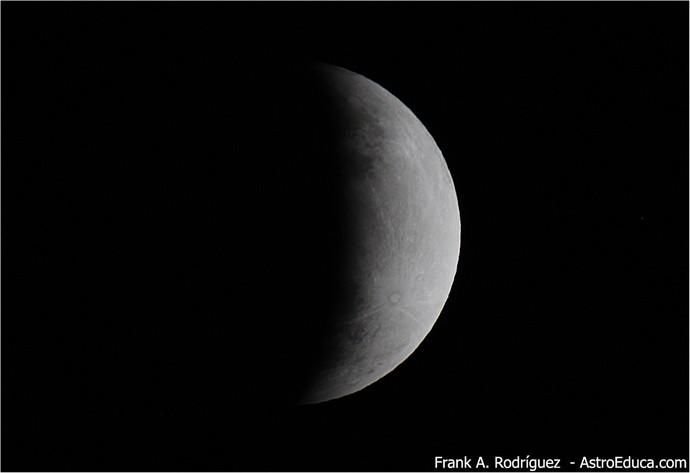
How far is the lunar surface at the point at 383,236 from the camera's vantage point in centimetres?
424

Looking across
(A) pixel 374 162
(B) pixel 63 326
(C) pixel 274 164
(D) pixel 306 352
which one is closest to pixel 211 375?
(D) pixel 306 352

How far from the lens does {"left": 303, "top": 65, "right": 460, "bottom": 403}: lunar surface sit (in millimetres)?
4238

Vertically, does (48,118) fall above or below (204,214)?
above

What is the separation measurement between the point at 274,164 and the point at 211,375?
1.16 metres

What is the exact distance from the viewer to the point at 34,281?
13.1ft

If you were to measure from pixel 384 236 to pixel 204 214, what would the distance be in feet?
3.19

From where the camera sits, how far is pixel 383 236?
426cm

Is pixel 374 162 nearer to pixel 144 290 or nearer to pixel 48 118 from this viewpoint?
pixel 144 290

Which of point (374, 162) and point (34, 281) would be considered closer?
point (34, 281)

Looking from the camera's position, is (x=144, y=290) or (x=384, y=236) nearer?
(x=144, y=290)

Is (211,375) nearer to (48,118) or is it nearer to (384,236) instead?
(384,236)

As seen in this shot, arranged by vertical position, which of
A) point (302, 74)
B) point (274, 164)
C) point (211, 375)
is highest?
point (302, 74)

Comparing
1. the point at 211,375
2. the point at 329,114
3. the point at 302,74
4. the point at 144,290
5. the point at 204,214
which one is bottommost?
the point at 211,375

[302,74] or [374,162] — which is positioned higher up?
[302,74]
